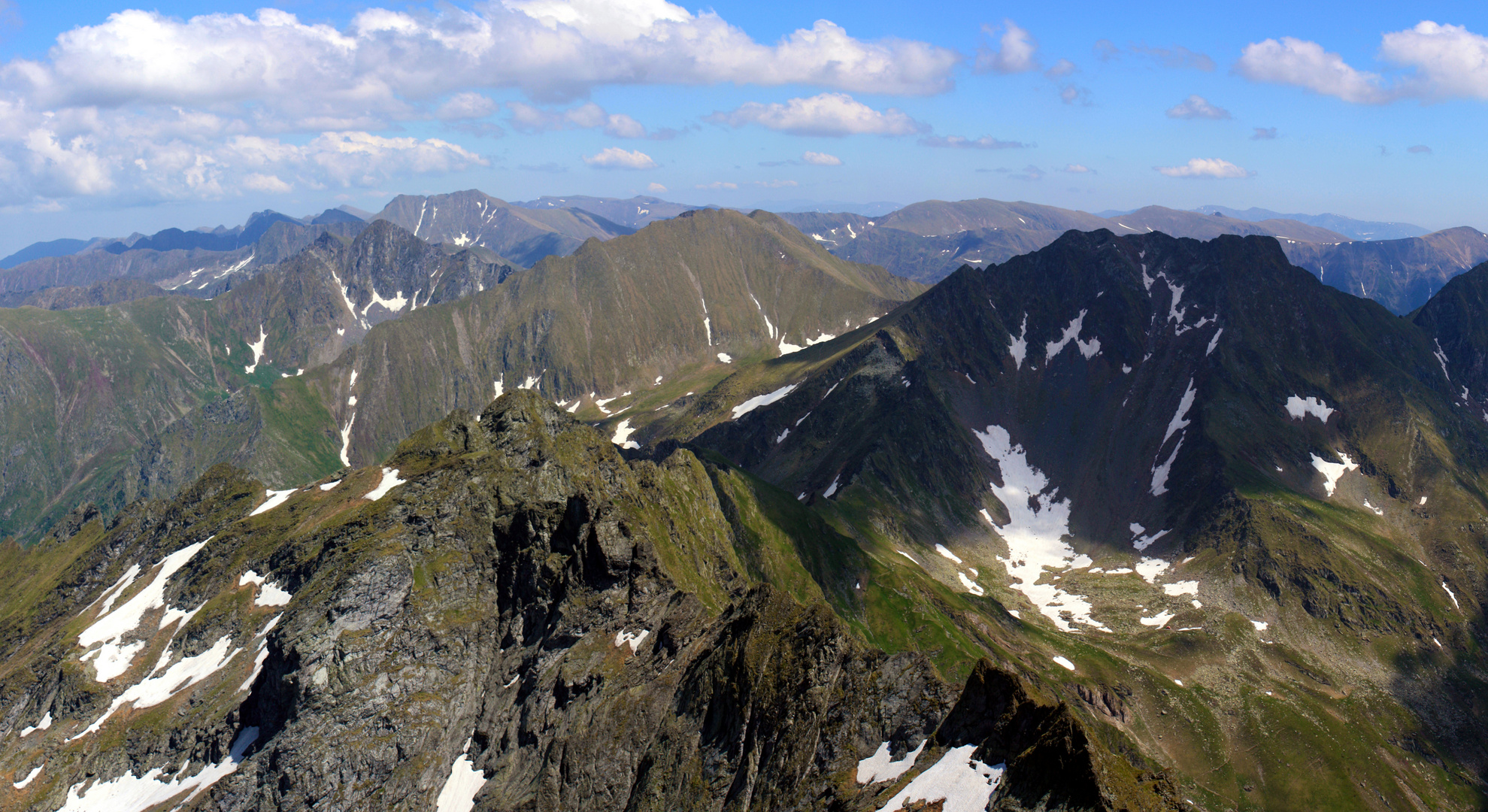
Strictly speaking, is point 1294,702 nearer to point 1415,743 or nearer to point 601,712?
point 1415,743

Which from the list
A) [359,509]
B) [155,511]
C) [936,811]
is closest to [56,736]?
[359,509]

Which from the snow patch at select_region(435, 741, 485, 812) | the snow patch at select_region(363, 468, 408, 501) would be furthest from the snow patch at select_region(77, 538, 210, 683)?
the snow patch at select_region(435, 741, 485, 812)

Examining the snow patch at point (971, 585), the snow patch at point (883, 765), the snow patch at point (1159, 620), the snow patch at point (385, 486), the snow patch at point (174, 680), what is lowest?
the snow patch at point (1159, 620)

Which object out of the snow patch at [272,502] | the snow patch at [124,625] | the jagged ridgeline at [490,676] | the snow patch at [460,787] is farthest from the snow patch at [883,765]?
the snow patch at [272,502]

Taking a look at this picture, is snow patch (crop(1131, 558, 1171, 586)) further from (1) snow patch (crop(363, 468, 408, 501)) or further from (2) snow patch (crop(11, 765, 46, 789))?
(2) snow patch (crop(11, 765, 46, 789))

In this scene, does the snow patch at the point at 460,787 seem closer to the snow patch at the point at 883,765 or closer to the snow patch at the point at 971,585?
the snow patch at the point at 883,765

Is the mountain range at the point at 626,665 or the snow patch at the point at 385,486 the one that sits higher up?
the snow patch at the point at 385,486

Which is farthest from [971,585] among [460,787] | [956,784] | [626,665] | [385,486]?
[956,784]
